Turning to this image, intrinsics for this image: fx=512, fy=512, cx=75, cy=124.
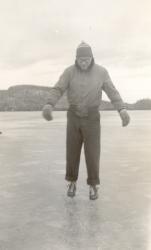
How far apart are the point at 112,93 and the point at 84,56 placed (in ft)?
1.88

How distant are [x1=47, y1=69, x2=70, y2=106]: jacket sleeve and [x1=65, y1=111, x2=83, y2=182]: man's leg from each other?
0.25 metres

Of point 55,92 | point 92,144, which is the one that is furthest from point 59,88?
point 92,144

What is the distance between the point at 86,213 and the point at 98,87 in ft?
4.80

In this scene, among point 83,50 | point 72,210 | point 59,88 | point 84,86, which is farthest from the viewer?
point 59,88

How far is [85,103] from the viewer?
580cm

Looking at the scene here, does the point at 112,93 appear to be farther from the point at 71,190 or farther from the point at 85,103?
the point at 71,190

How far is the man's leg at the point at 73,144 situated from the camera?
19.6 ft

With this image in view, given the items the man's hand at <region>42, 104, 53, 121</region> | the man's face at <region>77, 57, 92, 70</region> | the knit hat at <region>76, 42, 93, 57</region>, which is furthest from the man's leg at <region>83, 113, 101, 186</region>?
the knit hat at <region>76, 42, 93, 57</region>

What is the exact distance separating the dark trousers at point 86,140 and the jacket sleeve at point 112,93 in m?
0.24

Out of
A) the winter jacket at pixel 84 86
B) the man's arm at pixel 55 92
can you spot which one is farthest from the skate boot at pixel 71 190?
the winter jacket at pixel 84 86

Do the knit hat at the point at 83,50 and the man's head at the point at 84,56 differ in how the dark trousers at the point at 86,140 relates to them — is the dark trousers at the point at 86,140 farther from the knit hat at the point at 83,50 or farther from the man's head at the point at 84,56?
the knit hat at the point at 83,50

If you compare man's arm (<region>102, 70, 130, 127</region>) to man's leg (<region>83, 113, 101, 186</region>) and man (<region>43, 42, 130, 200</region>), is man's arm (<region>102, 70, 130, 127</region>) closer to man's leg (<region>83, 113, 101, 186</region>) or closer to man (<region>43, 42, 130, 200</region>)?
man (<region>43, 42, 130, 200</region>)

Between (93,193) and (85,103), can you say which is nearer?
(85,103)

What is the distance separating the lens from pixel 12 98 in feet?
636
